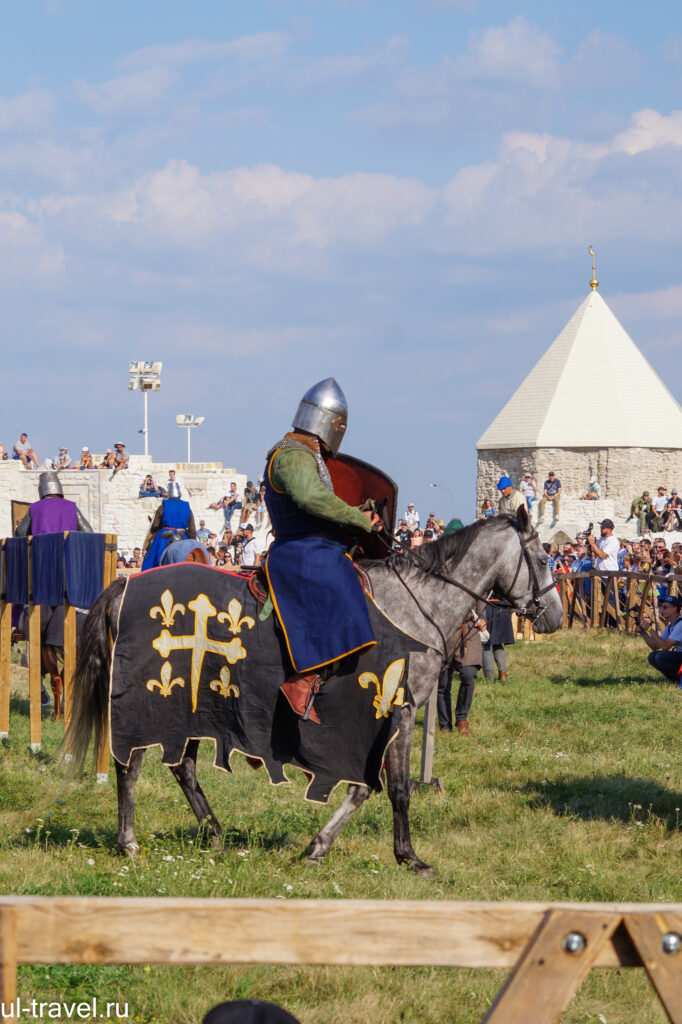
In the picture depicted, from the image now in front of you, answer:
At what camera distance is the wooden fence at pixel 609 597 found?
62.0ft

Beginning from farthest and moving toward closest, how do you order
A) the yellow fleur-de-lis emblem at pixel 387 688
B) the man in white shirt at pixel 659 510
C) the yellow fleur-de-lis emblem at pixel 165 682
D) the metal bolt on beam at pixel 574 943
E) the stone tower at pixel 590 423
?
the stone tower at pixel 590 423 → the man in white shirt at pixel 659 510 → the yellow fleur-de-lis emblem at pixel 165 682 → the yellow fleur-de-lis emblem at pixel 387 688 → the metal bolt on beam at pixel 574 943

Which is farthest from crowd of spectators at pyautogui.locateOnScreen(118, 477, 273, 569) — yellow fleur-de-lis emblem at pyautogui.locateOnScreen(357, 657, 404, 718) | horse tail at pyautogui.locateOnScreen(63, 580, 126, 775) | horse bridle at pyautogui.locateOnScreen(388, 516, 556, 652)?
yellow fleur-de-lis emblem at pyautogui.locateOnScreen(357, 657, 404, 718)

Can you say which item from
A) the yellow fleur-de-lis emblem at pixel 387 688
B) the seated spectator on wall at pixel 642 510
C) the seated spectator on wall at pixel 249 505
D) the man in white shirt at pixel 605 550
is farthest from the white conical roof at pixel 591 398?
the yellow fleur-de-lis emblem at pixel 387 688

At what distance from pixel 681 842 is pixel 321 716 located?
94.7 inches

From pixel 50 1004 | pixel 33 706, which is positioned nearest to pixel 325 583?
pixel 50 1004

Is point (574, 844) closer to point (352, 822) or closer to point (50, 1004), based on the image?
point (352, 822)

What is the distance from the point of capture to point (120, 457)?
40312 mm

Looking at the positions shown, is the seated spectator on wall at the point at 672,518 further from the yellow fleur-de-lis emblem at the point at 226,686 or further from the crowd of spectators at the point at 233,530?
the yellow fleur-de-lis emblem at the point at 226,686

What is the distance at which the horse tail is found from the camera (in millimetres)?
6562

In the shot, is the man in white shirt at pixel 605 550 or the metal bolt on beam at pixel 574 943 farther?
the man in white shirt at pixel 605 550

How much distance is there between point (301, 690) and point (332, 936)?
3655 millimetres

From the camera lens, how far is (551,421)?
59.8m

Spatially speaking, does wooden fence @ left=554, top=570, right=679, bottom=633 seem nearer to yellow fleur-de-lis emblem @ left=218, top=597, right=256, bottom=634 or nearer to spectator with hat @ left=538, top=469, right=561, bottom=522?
yellow fleur-de-lis emblem @ left=218, top=597, right=256, bottom=634

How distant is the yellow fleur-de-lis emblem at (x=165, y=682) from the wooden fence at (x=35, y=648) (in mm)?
2129
